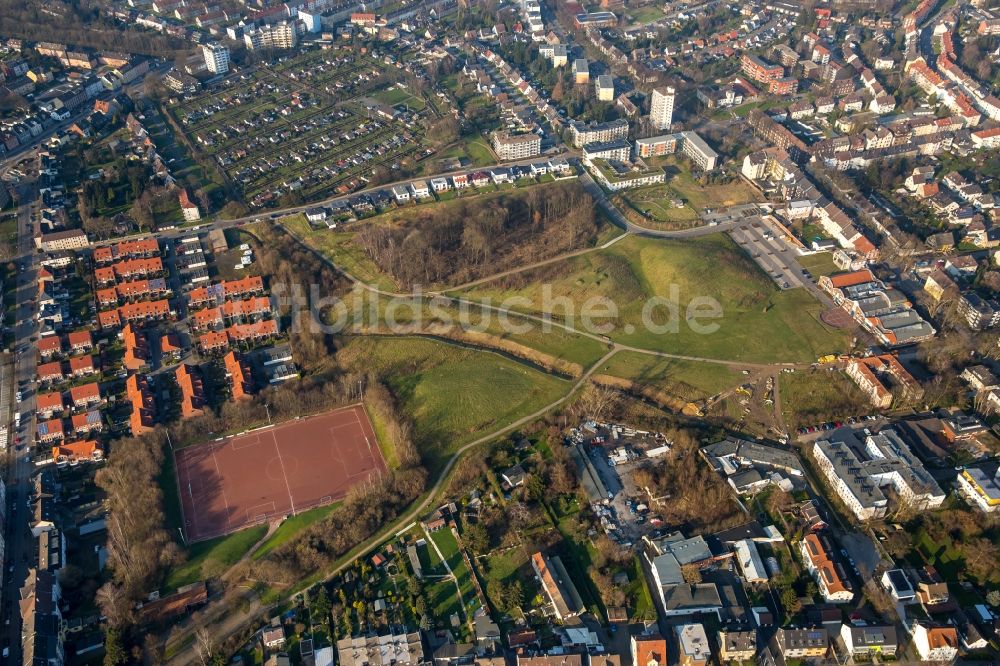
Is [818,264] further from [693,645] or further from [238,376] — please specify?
[238,376]

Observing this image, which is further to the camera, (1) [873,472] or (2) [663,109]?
(2) [663,109]

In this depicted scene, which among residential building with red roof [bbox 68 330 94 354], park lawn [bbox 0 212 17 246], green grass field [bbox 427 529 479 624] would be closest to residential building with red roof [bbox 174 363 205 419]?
residential building with red roof [bbox 68 330 94 354]

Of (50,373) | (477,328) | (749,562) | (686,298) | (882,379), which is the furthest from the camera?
(686,298)

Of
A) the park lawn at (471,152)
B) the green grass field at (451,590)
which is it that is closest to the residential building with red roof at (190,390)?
the green grass field at (451,590)

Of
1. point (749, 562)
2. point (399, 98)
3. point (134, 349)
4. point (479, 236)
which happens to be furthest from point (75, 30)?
point (749, 562)

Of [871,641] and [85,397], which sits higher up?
[85,397]

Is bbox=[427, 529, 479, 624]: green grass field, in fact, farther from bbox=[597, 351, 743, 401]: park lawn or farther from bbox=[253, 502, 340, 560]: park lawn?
bbox=[597, 351, 743, 401]: park lawn

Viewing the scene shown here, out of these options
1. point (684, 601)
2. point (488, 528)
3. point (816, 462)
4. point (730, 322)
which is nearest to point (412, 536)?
point (488, 528)
